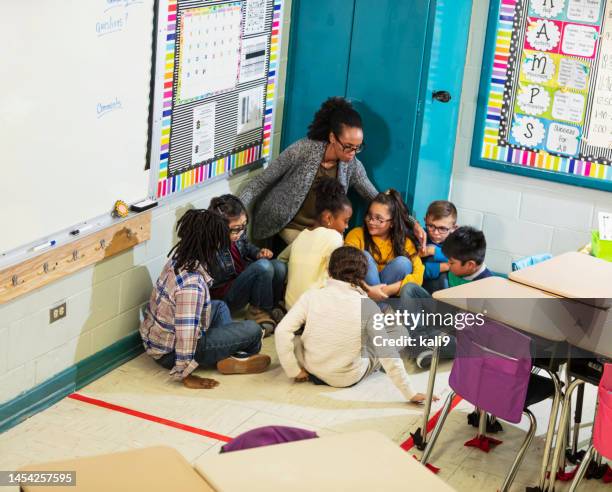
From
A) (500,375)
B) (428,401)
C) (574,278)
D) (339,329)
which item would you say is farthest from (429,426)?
(574,278)

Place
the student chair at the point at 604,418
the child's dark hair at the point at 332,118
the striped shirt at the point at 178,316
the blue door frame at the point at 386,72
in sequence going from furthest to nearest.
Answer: the blue door frame at the point at 386,72, the child's dark hair at the point at 332,118, the striped shirt at the point at 178,316, the student chair at the point at 604,418

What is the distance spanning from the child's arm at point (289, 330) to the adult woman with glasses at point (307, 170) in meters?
0.99

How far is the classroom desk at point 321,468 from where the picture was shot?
146cm

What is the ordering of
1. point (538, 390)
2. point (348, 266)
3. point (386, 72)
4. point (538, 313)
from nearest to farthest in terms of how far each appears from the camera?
point (538, 313) → point (538, 390) → point (348, 266) → point (386, 72)

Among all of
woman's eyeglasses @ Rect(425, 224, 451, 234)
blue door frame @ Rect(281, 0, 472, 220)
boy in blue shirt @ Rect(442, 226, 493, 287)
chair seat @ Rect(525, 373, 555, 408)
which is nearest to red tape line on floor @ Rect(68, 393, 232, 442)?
chair seat @ Rect(525, 373, 555, 408)

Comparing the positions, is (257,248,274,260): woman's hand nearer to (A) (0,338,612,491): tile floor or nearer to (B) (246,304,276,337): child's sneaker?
(B) (246,304,276,337): child's sneaker

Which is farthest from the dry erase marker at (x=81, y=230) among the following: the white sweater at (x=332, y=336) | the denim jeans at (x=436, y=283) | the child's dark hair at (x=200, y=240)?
the denim jeans at (x=436, y=283)

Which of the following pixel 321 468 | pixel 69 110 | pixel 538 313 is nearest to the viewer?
pixel 321 468

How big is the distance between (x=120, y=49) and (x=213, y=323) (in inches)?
51.0

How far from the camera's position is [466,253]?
4418mm

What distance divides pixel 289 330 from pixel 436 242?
1249 millimetres

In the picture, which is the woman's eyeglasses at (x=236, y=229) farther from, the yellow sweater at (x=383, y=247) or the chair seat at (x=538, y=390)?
the chair seat at (x=538, y=390)

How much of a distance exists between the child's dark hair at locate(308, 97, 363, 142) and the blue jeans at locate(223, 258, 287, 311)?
2.39ft

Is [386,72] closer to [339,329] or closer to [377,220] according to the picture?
[377,220]
